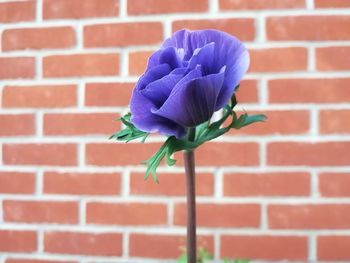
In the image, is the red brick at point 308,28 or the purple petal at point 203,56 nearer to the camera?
the purple petal at point 203,56

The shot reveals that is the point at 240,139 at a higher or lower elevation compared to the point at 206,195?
higher

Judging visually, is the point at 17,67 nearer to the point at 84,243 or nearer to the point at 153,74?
the point at 84,243

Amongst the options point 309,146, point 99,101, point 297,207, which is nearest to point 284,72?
point 309,146

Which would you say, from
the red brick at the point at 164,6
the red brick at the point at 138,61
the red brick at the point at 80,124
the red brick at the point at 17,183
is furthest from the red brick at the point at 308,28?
the red brick at the point at 17,183

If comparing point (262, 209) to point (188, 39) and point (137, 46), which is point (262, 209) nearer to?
point (137, 46)

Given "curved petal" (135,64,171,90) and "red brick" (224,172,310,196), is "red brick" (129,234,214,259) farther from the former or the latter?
"curved petal" (135,64,171,90)

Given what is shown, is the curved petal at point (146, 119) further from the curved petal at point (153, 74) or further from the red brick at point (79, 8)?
the red brick at point (79, 8)
